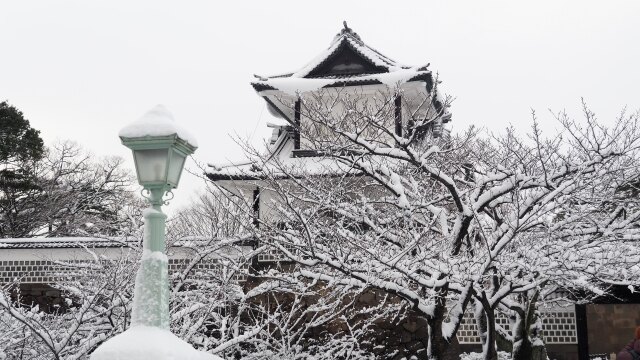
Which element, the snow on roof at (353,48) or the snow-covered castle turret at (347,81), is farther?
the snow on roof at (353,48)

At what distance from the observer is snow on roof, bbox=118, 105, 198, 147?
12.6 ft

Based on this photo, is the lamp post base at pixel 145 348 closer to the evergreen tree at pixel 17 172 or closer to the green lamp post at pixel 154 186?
the green lamp post at pixel 154 186

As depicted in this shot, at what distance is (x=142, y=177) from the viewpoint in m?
3.92

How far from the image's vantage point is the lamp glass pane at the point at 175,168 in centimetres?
395

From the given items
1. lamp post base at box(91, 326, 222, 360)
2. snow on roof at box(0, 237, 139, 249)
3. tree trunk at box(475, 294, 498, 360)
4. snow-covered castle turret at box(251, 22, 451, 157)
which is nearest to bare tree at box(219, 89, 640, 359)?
tree trunk at box(475, 294, 498, 360)

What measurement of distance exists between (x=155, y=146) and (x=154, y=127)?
0.11 meters

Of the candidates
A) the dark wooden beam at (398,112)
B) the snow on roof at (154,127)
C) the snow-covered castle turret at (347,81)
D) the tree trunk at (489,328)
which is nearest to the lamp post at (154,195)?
the snow on roof at (154,127)

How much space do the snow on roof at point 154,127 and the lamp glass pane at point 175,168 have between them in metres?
0.12

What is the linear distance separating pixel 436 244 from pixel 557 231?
1831 millimetres

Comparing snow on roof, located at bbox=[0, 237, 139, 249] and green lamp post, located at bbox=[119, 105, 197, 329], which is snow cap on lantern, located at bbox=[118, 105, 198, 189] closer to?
green lamp post, located at bbox=[119, 105, 197, 329]

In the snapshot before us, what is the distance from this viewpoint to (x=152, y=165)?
155 inches

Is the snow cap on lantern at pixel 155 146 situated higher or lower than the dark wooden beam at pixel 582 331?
higher

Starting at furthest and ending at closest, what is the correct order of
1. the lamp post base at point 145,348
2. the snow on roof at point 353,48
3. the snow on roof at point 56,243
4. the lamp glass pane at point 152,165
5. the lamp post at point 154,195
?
the snow on roof at point 353,48 < the snow on roof at point 56,243 < the lamp glass pane at point 152,165 < the lamp post at point 154,195 < the lamp post base at point 145,348

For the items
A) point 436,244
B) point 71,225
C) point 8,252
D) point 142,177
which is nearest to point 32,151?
point 71,225
